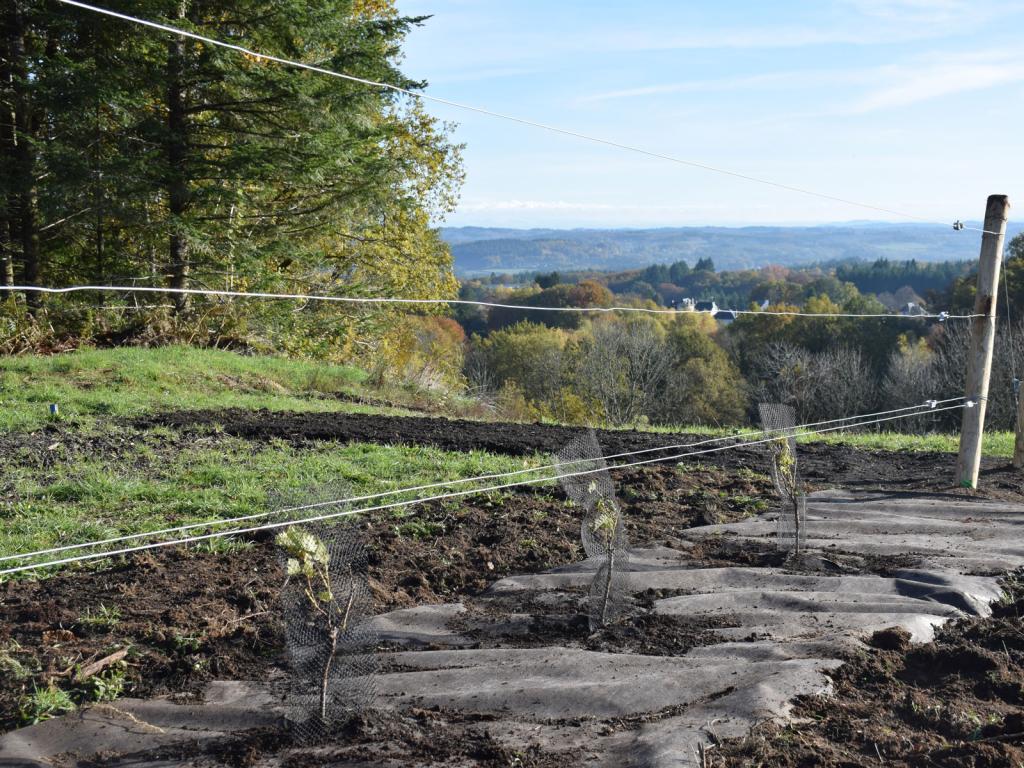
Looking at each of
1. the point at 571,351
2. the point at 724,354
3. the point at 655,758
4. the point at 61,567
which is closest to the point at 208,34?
the point at 61,567

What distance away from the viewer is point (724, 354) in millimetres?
49781

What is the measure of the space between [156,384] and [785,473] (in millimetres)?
9050

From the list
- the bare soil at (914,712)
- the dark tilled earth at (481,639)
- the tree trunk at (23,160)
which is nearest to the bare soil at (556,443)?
the dark tilled earth at (481,639)

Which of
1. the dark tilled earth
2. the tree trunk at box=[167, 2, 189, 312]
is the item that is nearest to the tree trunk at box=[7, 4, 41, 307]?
the tree trunk at box=[167, 2, 189, 312]

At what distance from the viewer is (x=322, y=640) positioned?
3764mm

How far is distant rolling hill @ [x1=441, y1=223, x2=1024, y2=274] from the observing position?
128 meters

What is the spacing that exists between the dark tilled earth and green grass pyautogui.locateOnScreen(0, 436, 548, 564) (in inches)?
26.1

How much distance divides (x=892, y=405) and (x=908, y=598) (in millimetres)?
38659

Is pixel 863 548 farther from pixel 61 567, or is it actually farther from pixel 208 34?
pixel 208 34

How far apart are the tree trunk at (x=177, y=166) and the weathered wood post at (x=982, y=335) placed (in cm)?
1162

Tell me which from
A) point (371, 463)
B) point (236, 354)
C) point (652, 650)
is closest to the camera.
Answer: point (652, 650)

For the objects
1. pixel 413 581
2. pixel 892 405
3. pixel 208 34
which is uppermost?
pixel 208 34

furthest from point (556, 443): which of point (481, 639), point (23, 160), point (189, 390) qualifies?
point (23, 160)

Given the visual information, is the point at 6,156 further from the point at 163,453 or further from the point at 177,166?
the point at 163,453
